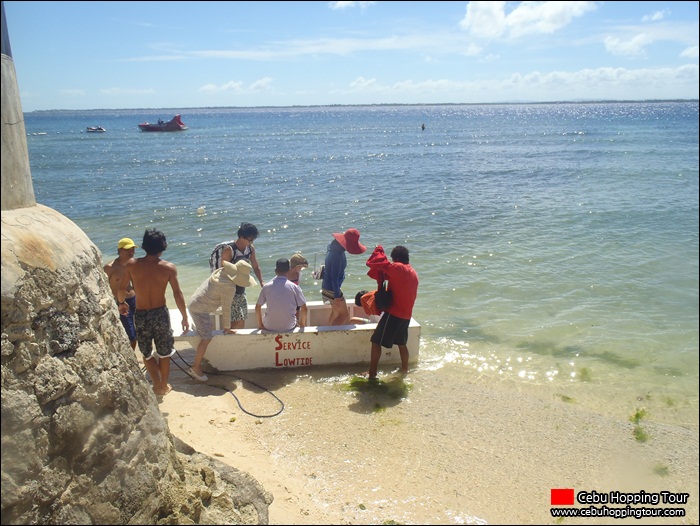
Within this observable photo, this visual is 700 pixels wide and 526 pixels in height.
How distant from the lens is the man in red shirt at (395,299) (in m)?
6.84

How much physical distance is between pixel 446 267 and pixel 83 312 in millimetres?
10374

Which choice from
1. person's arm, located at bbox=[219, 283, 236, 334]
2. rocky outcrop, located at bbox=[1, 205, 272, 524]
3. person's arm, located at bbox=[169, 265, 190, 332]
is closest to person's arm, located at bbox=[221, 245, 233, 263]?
person's arm, located at bbox=[219, 283, 236, 334]

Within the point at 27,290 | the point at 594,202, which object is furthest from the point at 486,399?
the point at 594,202

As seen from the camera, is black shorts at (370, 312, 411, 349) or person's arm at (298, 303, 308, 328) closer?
black shorts at (370, 312, 411, 349)

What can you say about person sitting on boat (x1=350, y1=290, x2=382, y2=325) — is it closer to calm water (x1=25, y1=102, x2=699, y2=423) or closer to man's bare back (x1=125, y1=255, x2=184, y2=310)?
calm water (x1=25, y1=102, x2=699, y2=423)

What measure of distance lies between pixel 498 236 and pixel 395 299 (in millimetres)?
10026

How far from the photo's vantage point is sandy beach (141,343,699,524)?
4.72 metres

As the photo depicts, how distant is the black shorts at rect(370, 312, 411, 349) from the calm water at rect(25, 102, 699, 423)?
83 centimetres

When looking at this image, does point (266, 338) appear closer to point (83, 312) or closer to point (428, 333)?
point (428, 333)

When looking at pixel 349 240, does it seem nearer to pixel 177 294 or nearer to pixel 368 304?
pixel 368 304

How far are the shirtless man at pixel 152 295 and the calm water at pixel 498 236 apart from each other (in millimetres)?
3543

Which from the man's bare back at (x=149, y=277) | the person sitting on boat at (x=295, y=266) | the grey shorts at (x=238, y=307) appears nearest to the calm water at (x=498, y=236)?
the person sitting on boat at (x=295, y=266)

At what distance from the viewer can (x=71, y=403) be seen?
3133 millimetres

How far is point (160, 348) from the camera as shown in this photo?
20.3 ft
